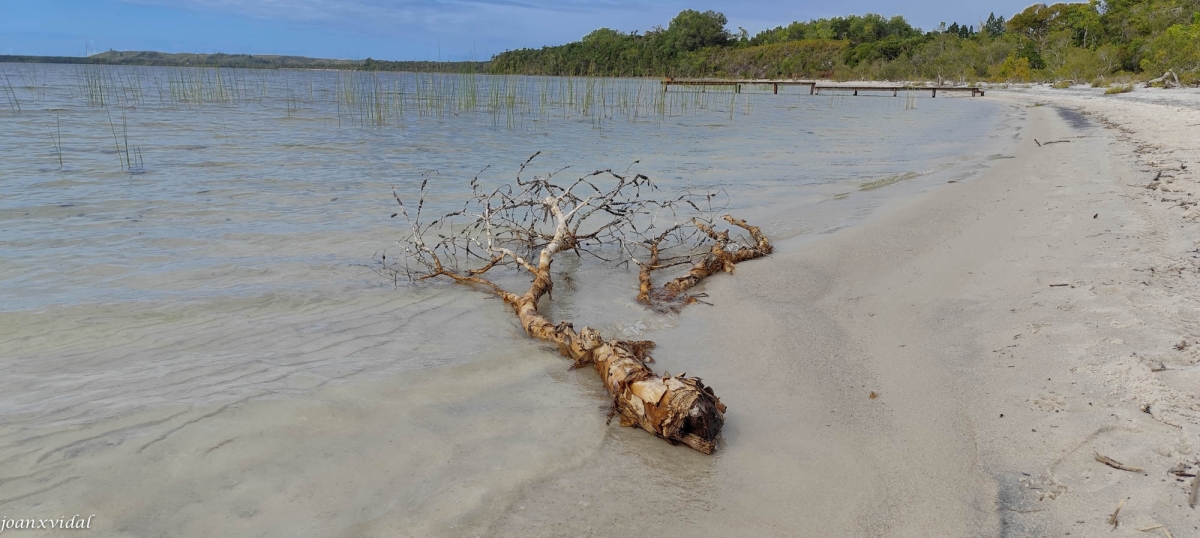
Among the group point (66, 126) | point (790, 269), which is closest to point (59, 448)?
point (790, 269)

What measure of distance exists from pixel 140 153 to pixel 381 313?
7.42 metres

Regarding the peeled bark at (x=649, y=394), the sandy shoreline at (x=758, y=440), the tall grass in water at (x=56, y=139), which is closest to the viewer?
the sandy shoreline at (x=758, y=440)

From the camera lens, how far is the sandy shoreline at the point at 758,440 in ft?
5.98

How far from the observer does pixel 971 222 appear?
17.9 feet

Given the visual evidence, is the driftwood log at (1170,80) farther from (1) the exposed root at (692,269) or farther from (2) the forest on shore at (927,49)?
(1) the exposed root at (692,269)

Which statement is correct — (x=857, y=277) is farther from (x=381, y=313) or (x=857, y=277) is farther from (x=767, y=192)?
(x=767, y=192)

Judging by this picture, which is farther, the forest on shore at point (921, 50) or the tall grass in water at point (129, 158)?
the forest on shore at point (921, 50)

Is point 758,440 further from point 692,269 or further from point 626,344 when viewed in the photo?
point 692,269

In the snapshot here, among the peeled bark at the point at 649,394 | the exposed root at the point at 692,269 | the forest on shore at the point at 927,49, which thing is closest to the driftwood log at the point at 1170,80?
the forest on shore at the point at 927,49

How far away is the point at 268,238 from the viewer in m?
5.00

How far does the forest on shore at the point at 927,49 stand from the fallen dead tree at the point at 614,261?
64.0 feet

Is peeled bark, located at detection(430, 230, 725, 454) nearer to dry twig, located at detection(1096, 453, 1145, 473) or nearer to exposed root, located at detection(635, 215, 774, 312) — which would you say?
exposed root, located at detection(635, 215, 774, 312)

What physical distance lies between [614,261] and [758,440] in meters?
2.61

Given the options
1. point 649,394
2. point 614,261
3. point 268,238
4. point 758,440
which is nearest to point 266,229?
point 268,238
